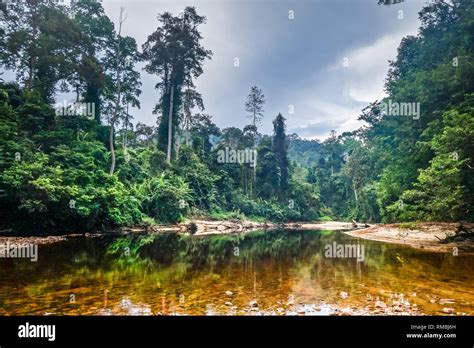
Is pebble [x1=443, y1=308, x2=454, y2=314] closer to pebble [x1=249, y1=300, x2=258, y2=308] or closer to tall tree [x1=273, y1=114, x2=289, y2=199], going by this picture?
pebble [x1=249, y1=300, x2=258, y2=308]

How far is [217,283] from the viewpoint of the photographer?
24.8 ft

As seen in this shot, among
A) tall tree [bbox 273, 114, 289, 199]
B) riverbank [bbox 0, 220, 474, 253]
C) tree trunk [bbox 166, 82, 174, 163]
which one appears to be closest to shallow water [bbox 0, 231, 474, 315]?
riverbank [bbox 0, 220, 474, 253]

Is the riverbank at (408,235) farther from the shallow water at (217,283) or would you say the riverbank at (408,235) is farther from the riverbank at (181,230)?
the shallow water at (217,283)

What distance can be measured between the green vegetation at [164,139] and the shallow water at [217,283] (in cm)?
510

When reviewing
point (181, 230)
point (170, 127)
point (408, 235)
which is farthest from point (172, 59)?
point (408, 235)

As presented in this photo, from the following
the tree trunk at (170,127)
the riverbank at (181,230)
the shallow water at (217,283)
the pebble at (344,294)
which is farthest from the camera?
the tree trunk at (170,127)

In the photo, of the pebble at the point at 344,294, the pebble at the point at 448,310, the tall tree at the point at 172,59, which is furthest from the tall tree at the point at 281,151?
the pebble at the point at 448,310

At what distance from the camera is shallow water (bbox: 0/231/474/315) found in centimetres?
554

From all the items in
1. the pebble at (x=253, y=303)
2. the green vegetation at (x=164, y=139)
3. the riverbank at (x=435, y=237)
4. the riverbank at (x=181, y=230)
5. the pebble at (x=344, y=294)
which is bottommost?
the riverbank at (x=181, y=230)

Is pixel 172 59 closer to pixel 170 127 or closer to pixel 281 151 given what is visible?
pixel 170 127

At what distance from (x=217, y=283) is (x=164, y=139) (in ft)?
96.9

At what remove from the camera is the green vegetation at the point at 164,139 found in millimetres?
15039
